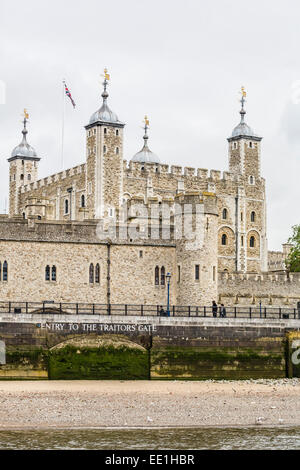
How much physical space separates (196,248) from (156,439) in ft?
80.3

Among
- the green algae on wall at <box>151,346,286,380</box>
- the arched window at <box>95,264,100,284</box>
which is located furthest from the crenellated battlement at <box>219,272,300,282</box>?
the green algae on wall at <box>151,346,286,380</box>

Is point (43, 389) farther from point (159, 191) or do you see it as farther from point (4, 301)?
point (159, 191)

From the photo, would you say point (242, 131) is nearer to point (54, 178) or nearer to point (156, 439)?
point (54, 178)

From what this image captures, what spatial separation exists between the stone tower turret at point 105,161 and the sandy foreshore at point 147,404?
120ft

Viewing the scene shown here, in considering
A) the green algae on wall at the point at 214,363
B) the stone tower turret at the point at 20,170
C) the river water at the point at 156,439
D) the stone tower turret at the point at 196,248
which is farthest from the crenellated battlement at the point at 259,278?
the stone tower turret at the point at 20,170

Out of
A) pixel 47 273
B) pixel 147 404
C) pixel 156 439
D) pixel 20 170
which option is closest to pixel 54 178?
pixel 20 170

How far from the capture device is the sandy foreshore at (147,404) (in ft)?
105

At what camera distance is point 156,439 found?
2905cm

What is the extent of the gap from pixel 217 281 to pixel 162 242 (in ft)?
13.0

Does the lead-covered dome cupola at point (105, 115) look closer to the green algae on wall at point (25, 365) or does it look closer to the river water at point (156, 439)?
the green algae on wall at point (25, 365)

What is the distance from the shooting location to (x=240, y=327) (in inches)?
1720

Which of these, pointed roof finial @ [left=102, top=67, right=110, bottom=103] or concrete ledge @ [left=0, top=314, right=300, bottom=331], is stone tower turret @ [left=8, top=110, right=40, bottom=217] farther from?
concrete ledge @ [left=0, top=314, right=300, bottom=331]
